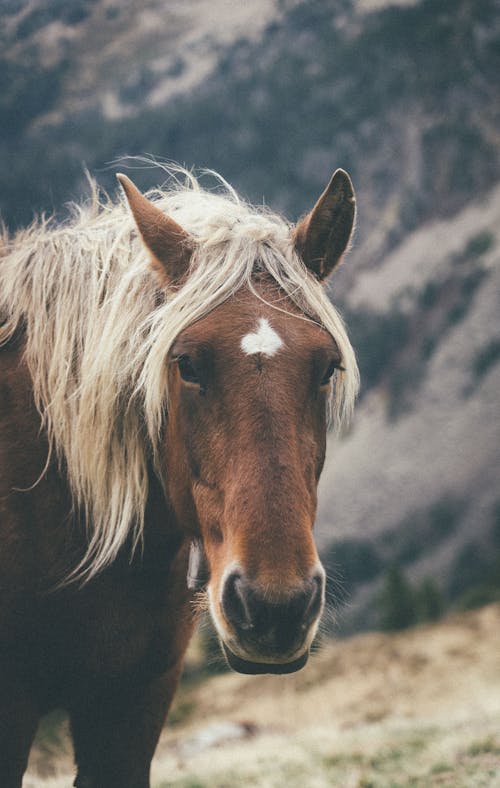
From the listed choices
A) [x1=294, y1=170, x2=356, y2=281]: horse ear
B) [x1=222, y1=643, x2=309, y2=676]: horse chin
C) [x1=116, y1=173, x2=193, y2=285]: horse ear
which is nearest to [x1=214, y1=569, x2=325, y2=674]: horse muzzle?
[x1=222, y1=643, x2=309, y2=676]: horse chin

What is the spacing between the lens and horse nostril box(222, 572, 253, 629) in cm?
209

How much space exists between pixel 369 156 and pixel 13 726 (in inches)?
5660

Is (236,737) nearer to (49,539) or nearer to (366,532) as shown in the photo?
(49,539)

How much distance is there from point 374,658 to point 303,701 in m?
3.45

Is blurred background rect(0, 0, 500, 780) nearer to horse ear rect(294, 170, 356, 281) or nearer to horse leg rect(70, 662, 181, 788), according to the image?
horse leg rect(70, 662, 181, 788)

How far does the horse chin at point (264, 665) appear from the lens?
2.17 meters

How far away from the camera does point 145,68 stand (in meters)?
150

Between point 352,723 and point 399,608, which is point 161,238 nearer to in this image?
point 352,723

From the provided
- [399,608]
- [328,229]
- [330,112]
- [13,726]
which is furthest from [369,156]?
[13,726]

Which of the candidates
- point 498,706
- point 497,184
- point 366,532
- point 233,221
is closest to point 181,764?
point 498,706

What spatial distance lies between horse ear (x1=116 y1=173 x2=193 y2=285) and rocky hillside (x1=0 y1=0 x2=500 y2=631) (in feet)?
202

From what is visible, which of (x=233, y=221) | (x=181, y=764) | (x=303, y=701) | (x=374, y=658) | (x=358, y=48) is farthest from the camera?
(x=358, y=48)

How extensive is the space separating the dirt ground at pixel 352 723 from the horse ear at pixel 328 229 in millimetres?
1735

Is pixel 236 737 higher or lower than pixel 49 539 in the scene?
lower
